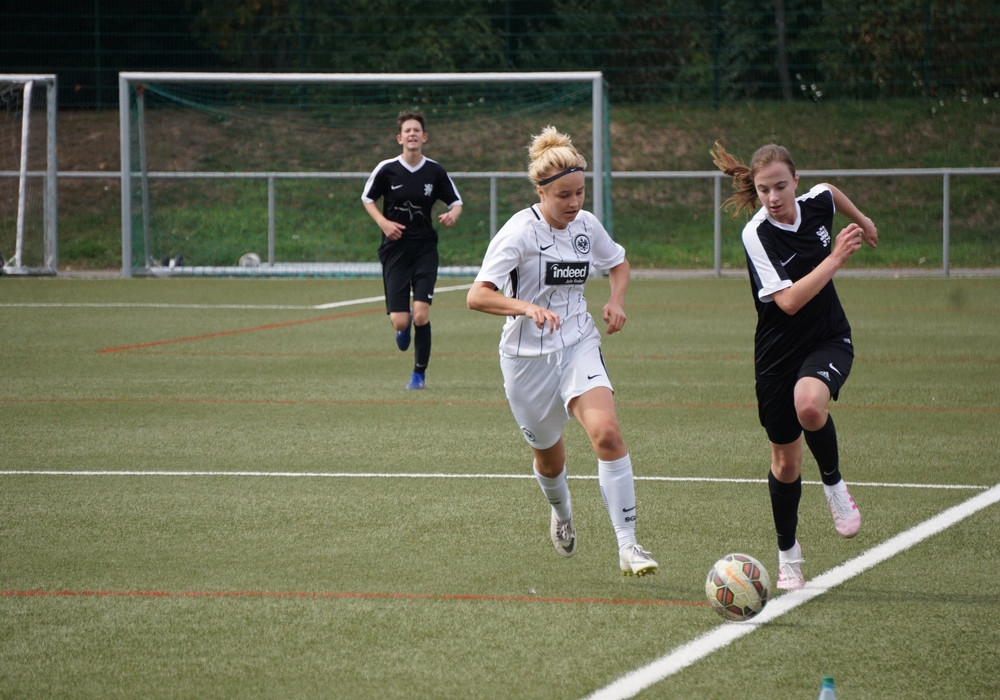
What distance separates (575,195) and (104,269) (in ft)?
64.8

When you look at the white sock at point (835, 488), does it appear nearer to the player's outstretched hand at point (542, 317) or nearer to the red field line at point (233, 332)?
the player's outstretched hand at point (542, 317)

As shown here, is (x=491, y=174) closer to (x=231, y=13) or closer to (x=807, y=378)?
(x=231, y=13)

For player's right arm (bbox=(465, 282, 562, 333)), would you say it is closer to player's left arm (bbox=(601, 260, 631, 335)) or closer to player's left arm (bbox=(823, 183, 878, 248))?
player's left arm (bbox=(601, 260, 631, 335))

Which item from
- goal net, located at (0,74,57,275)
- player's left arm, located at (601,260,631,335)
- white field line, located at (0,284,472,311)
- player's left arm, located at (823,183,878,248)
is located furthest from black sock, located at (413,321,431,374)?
goal net, located at (0,74,57,275)

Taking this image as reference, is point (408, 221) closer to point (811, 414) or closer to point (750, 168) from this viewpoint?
point (750, 168)

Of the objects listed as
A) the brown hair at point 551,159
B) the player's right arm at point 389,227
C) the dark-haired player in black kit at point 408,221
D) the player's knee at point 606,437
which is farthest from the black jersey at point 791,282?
the player's right arm at point 389,227

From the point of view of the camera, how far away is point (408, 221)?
11.4 m

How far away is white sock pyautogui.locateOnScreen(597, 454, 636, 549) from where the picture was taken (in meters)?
5.29

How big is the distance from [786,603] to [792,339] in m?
1.14

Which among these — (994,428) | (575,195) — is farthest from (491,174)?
(575,195)

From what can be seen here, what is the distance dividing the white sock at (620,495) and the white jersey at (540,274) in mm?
569

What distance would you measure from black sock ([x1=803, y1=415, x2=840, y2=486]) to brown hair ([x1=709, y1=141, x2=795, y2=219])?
3.31ft

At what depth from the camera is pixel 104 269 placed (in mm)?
23734

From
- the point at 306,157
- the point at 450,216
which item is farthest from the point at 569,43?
the point at 450,216
